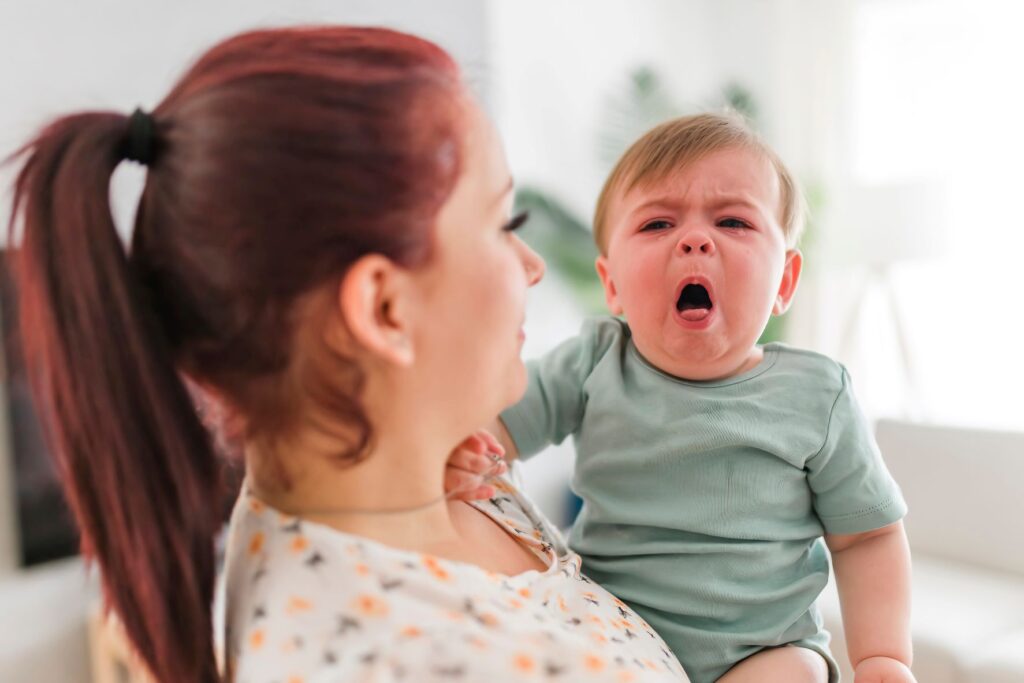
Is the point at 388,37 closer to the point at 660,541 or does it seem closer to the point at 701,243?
the point at 701,243

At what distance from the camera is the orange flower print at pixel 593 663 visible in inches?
24.1

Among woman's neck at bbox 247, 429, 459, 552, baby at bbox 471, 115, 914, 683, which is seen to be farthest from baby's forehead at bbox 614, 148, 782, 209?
woman's neck at bbox 247, 429, 459, 552

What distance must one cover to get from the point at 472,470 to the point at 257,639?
11.8 inches

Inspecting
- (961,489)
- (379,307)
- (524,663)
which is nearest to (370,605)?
(524,663)

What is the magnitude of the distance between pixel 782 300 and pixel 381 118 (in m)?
0.67

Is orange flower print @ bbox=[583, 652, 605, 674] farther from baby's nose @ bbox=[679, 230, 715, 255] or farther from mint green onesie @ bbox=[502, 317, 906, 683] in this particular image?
baby's nose @ bbox=[679, 230, 715, 255]

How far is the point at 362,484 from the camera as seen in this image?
67cm

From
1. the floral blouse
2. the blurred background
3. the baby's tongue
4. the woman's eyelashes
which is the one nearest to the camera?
the floral blouse

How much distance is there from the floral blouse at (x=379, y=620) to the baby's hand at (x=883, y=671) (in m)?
0.33

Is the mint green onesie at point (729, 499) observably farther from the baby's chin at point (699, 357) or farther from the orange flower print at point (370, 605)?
the orange flower print at point (370, 605)

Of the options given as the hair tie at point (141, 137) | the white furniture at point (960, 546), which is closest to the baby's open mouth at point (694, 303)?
the hair tie at point (141, 137)

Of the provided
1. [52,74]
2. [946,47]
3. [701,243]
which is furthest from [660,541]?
[946,47]

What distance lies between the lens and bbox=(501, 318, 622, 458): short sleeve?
1.03 metres

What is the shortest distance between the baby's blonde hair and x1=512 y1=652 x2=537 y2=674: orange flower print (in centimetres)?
60
